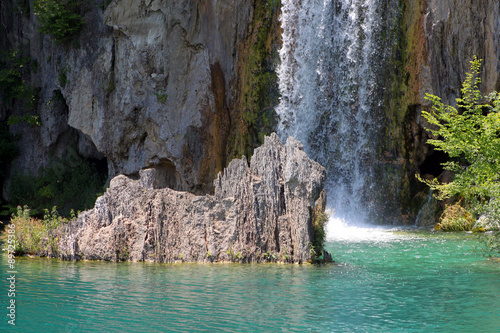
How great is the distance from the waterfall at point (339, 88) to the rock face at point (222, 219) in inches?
474

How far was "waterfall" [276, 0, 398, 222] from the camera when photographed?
2586cm

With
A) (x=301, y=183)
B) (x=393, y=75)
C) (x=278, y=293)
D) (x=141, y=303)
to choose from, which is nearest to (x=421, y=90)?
(x=393, y=75)

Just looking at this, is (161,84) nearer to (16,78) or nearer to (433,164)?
(16,78)

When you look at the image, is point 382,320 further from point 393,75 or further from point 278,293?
point 393,75

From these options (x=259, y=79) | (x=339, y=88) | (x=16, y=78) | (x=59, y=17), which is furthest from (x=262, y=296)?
(x=16, y=78)

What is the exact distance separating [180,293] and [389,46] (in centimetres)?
1895

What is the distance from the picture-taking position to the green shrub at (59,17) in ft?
95.5

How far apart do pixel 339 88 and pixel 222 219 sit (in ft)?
46.6

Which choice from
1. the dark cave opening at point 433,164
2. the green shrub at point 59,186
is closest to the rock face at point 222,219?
the dark cave opening at point 433,164

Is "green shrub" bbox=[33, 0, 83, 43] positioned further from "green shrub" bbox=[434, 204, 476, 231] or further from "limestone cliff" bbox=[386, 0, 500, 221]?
A: "green shrub" bbox=[434, 204, 476, 231]

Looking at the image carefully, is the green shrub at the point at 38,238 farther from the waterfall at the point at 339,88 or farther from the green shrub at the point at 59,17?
the green shrub at the point at 59,17

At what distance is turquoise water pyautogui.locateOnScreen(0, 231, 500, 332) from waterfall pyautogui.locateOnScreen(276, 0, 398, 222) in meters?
11.2

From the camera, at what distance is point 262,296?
10.2m

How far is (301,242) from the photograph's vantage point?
1367 centimetres
